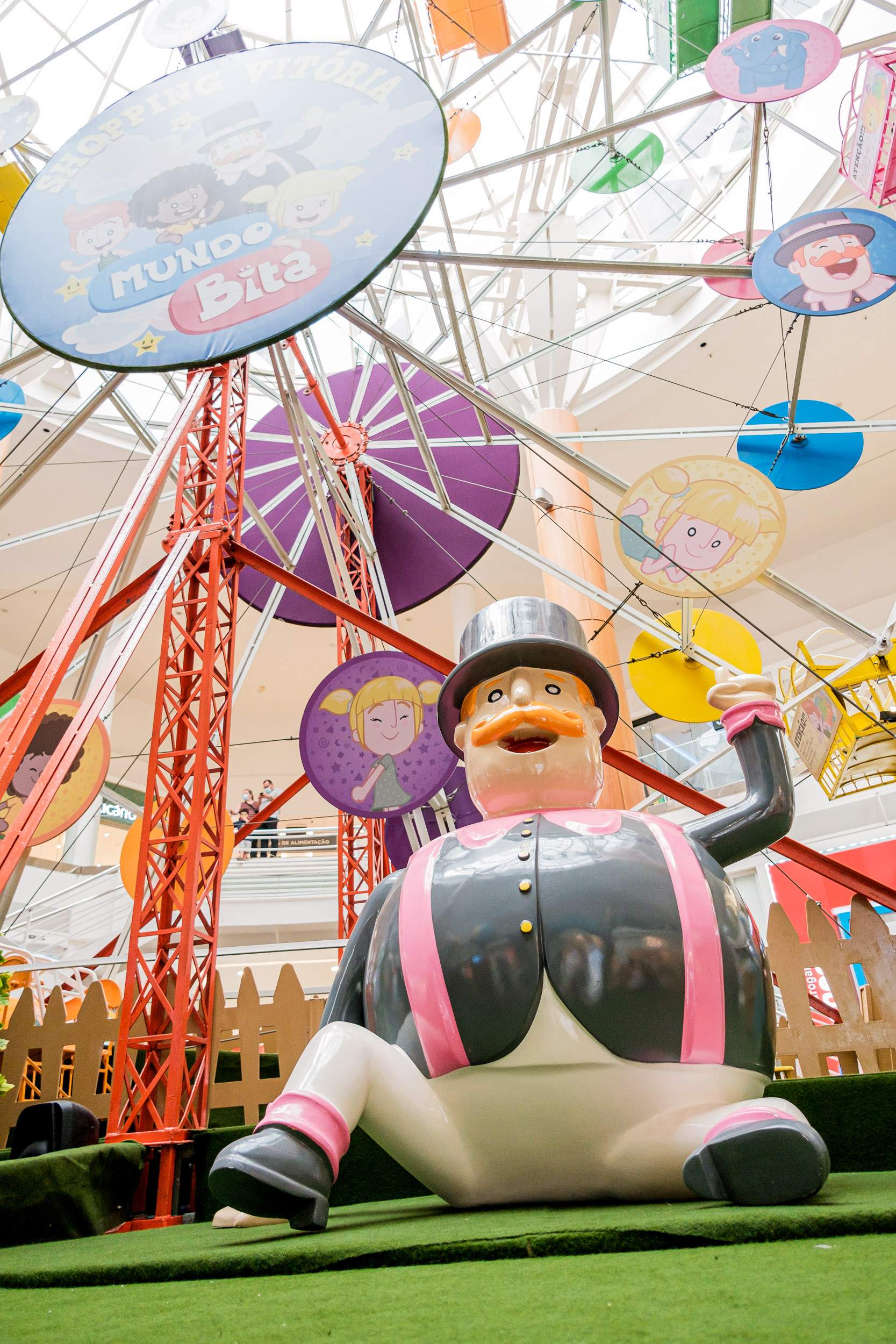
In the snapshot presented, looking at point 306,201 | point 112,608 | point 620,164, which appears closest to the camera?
point 306,201

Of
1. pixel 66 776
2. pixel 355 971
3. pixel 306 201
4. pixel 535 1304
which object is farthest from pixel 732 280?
pixel 535 1304

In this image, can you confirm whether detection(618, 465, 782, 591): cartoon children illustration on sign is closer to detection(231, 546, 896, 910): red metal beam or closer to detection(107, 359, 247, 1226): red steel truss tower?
detection(231, 546, 896, 910): red metal beam

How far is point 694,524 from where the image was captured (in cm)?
579

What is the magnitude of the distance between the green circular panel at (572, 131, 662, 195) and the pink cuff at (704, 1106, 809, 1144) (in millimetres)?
9410

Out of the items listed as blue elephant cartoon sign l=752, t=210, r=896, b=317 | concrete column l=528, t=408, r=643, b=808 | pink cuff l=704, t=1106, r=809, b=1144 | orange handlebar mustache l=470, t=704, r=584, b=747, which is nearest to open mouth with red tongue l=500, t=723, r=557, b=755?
orange handlebar mustache l=470, t=704, r=584, b=747

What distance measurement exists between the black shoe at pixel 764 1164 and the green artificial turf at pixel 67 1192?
197 centimetres

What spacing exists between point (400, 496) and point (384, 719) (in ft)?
15.6

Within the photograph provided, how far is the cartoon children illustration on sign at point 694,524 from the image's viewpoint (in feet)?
18.8

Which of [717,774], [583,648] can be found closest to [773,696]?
[583,648]

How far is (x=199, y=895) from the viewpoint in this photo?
434cm

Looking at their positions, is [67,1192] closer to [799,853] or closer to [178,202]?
[799,853]

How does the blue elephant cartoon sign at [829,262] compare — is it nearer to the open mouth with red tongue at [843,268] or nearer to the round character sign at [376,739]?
Result: the open mouth with red tongue at [843,268]

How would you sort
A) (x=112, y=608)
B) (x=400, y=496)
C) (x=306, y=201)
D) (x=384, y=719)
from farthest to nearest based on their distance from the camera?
(x=400, y=496) → (x=384, y=719) → (x=112, y=608) → (x=306, y=201)

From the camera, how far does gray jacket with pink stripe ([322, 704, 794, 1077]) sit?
7.73 feet
